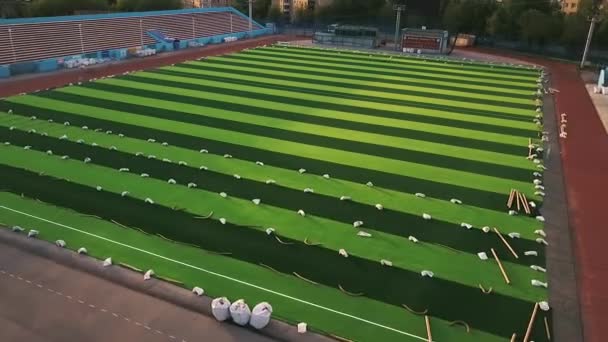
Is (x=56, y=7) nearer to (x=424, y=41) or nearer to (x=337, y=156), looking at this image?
(x=424, y=41)

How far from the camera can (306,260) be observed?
408 inches

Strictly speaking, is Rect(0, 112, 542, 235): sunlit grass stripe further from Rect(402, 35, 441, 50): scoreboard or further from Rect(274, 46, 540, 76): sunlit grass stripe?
Rect(402, 35, 441, 50): scoreboard

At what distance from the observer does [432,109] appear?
22.5 m

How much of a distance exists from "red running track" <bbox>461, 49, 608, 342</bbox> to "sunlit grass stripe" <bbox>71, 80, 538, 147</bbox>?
1.98 meters

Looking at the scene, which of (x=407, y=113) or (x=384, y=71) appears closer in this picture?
(x=407, y=113)

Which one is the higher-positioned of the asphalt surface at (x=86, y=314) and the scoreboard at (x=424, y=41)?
the scoreboard at (x=424, y=41)

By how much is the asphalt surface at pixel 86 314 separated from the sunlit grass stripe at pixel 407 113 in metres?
13.4

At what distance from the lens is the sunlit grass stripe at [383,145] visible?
1577 centimetres

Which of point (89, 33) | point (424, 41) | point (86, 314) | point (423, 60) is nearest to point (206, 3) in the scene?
point (89, 33)

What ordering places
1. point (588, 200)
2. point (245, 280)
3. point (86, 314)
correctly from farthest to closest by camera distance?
point (588, 200) < point (245, 280) < point (86, 314)

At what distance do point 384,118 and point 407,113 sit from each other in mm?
1490

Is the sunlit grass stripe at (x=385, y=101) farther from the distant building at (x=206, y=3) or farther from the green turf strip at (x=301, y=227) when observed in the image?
the distant building at (x=206, y=3)

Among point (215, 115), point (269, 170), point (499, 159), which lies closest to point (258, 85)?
point (215, 115)

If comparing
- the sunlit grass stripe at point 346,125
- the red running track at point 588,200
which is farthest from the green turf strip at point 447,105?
the sunlit grass stripe at point 346,125
